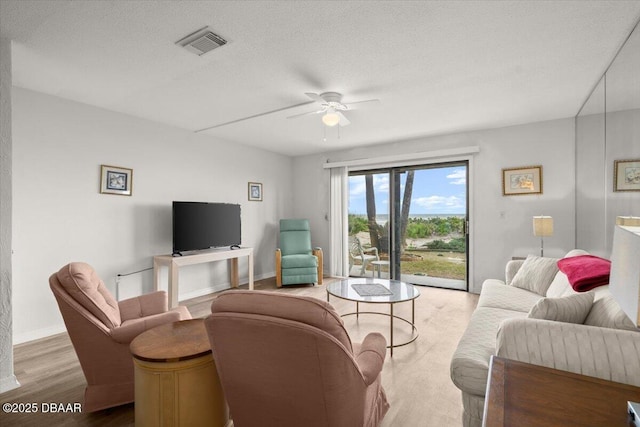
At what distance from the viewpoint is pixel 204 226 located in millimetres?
4398

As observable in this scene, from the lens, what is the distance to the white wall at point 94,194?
10.1 feet

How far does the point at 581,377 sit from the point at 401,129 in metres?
3.93

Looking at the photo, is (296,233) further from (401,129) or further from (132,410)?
(132,410)

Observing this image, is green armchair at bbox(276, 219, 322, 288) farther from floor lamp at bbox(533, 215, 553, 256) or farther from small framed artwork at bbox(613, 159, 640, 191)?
small framed artwork at bbox(613, 159, 640, 191)

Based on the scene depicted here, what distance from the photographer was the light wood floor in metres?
1.87

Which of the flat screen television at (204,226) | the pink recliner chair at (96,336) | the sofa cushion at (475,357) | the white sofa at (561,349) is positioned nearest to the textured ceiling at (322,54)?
the flat screen television at (204,226)

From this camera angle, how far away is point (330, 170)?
19.6 ft

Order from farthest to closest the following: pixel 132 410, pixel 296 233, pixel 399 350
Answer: pixel 296 233 → pixel 399 350 → pixel 132 410

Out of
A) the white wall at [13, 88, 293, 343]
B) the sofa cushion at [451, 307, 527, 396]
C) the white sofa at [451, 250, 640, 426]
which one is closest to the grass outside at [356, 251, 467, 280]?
the sofa cushion at [451, 307, 527, 396]

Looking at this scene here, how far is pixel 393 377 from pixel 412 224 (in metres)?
3.28

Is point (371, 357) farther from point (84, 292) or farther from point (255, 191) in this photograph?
point (255, 191)

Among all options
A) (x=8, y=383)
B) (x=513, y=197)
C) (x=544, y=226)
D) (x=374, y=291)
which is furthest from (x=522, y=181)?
(x=8, y=383)

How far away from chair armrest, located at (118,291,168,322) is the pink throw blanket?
10.3 ft

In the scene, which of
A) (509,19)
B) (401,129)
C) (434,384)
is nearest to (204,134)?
(401,129)
